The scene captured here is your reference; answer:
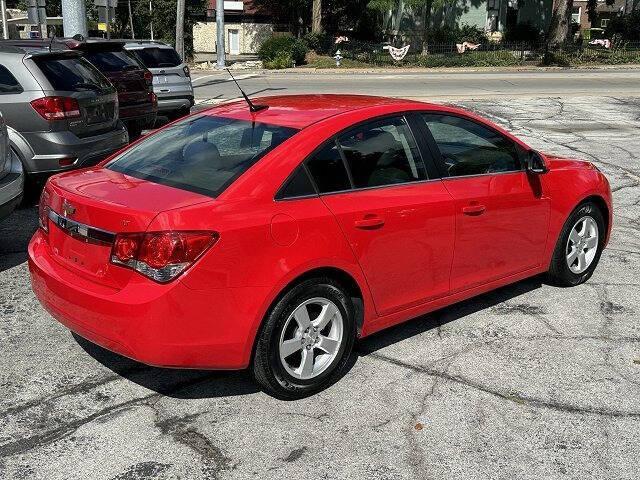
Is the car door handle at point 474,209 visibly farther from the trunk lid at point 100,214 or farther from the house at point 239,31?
the house at point 239,31

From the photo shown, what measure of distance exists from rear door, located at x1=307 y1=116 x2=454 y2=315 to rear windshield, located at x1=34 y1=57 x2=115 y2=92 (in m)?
4.79

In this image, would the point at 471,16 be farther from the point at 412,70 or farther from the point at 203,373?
the point at 203,373

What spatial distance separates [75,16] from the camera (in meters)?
16.6

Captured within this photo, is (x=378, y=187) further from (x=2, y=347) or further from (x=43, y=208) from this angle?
(x=2, y=347)

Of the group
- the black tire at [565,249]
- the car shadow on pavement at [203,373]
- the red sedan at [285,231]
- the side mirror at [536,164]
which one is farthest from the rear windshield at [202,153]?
the black tire at [565,249]

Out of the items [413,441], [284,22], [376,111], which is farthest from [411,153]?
[284,22]

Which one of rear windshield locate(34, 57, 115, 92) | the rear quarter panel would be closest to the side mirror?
the rear quarter panel

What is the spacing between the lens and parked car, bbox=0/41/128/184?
25.7 ft

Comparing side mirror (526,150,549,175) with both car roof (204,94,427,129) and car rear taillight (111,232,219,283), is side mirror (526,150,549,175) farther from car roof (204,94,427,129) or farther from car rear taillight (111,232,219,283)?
car rear taillight (111,232,219,283)

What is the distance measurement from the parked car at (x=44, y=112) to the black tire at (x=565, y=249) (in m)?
4.57

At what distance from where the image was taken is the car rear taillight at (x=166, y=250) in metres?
3.55

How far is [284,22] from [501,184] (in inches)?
1998

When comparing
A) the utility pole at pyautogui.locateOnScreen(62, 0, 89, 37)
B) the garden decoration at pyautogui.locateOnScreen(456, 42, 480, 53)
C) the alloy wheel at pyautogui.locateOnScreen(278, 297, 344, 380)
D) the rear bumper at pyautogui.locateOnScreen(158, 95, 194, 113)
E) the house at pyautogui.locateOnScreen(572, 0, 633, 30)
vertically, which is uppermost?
the house at pyautogui.locateOnScreen(572, 0, 633, 30)

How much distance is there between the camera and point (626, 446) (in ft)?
12.0
